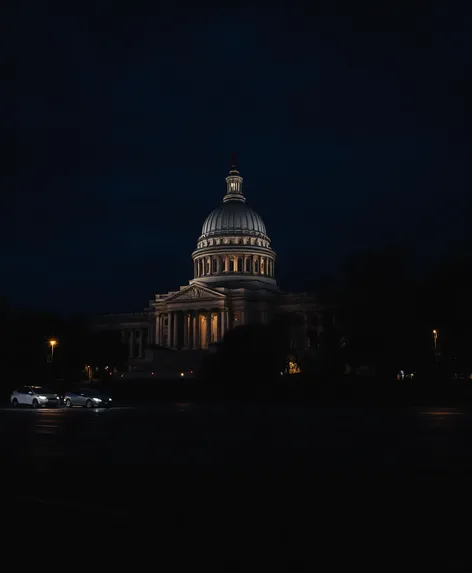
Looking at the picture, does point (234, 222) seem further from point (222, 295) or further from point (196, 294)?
point (222, 295)

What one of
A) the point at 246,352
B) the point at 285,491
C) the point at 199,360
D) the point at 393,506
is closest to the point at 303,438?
the point at 285,491

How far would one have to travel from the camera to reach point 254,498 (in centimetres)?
1134

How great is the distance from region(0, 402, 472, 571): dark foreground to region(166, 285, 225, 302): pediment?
360ft

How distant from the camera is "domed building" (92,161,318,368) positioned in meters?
133

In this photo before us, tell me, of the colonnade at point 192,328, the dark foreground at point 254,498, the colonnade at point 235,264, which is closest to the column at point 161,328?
the colonnade at point 192,328

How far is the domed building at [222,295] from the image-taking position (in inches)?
5231

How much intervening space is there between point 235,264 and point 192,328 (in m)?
18.5

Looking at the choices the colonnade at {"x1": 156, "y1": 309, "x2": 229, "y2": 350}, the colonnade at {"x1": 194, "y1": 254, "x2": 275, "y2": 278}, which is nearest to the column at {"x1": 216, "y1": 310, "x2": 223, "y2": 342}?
the colonnade at {"x1": 156, "y1": 309, "x2": 229, "y2": 350}

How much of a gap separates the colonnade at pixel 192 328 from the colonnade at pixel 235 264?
45.2 feet

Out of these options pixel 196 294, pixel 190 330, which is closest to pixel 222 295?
pixel 196 294

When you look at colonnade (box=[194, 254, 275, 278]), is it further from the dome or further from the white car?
the white car

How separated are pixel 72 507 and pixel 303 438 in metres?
12.9

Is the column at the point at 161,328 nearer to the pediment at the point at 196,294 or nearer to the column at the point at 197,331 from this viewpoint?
the pediment at the point at 196,294

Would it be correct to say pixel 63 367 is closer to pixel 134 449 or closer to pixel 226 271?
pixel 226 271
